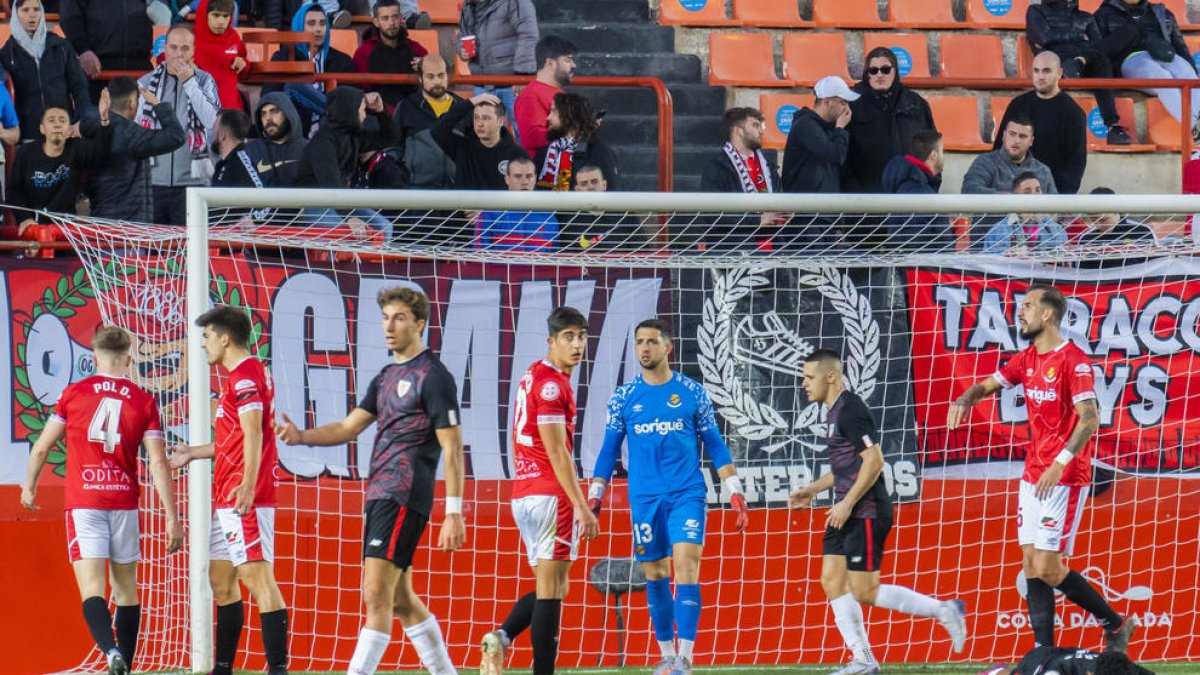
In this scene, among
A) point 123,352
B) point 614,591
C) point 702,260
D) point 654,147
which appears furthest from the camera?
point 654,147

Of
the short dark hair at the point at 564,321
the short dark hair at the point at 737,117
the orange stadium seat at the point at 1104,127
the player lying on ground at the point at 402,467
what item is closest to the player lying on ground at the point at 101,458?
the player lying on ground at the point at 402,467

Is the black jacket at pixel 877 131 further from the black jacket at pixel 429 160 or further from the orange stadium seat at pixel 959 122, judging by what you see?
the black jacket at pixel 429 160

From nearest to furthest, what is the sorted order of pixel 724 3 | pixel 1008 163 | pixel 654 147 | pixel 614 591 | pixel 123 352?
pixel 123 352 < pixel 614 591 < pixel 1008 163 < pixel 654 147 < pixel 724 3

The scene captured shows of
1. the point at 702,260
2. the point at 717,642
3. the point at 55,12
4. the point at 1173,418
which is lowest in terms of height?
the point at 717,642

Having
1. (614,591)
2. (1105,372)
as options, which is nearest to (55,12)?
(614,591)

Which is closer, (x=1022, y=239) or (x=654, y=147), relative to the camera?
(x=1022, y=239)

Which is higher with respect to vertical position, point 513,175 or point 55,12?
point 55,12

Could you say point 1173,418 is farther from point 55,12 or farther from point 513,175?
point 55,12

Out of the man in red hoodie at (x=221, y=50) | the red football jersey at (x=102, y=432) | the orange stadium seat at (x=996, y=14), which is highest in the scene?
the orange stadium seat at (x=996, y=14)

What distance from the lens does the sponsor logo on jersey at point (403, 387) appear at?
771cm

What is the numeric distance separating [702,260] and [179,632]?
369cm

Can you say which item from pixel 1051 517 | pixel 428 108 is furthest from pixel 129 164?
pixel 1051 517

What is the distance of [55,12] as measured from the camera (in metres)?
13.3

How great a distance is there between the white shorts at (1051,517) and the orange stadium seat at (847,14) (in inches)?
262
